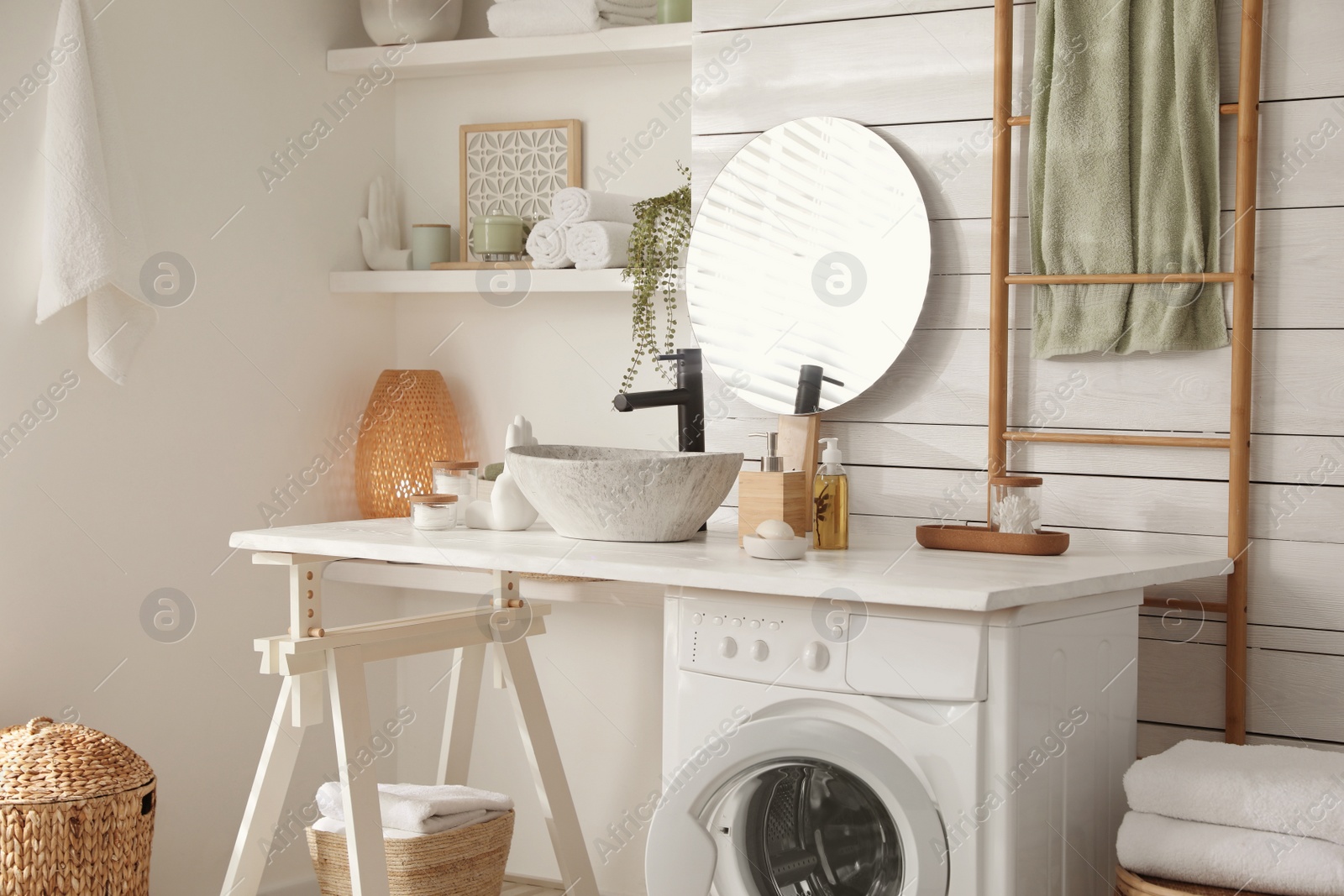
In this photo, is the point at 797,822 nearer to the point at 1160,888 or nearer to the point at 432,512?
the point at 1160,888

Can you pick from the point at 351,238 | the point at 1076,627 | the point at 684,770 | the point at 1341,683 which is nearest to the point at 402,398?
the point at 351,238

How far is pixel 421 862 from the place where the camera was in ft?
7.50

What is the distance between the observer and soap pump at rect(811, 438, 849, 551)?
1918 millimetres

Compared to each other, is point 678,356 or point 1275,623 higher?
point 678,356

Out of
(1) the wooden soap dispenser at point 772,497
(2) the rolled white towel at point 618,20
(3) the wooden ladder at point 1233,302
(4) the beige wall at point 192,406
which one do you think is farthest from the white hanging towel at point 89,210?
(3) the wooden ladder at point 1233,302

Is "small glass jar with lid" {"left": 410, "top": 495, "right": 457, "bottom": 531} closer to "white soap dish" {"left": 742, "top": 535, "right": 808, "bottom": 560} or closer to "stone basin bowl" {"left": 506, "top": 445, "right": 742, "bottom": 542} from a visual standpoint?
"stone basin bowl" {"left": 506, "top": 445, "right": 742, "bottom": 542}

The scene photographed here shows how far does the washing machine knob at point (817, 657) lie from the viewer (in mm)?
1617

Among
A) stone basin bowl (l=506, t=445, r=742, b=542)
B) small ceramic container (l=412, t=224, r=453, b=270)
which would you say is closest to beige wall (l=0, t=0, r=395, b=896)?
small ceramic container (l=412, t=224, r=453, b=270)

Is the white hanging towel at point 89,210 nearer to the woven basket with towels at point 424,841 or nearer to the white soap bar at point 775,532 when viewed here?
the woven basket with towels at point 424,841

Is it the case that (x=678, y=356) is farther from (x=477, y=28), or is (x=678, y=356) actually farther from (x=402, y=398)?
(x=477, y=28)

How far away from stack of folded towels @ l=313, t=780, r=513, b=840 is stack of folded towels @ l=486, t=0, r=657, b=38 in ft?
5.18

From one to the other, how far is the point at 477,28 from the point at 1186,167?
5.71 ft

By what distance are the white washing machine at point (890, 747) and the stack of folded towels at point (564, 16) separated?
57.2 inches

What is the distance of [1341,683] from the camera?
189cm
